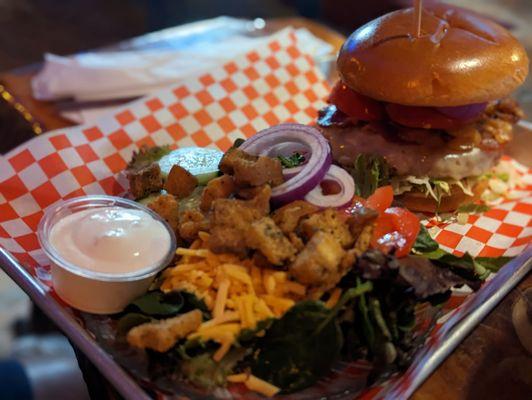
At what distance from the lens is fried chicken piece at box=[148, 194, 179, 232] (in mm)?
1907

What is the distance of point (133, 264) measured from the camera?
1.66m

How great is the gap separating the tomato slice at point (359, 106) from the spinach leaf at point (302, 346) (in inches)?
47.0

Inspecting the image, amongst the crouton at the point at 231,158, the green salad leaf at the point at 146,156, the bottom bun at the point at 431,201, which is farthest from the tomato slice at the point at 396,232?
the green salad leaf at the point at 146,156

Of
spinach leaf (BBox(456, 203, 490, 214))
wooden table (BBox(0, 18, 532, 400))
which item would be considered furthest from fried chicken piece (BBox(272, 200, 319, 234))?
spinach leaf (BBox(456, 203, 490, 214))

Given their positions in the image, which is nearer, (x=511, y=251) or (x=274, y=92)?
(x=511, y=251)

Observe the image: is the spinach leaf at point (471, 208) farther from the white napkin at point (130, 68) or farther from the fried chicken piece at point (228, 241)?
the white napkin at point (130, 68)

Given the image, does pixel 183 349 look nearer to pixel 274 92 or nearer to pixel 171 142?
pixel 171 142

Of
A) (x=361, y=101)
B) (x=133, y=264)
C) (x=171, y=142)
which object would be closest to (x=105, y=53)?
(x=171, y=142)

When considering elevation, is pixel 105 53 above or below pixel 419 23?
below

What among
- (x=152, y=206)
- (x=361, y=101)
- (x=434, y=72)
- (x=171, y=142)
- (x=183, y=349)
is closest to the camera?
(x=183, y=349)

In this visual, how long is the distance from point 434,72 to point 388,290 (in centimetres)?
99

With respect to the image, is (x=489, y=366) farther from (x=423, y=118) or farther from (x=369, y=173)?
(x=423, y=118)

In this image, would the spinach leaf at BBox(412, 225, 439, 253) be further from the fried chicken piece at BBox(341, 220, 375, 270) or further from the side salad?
the fried chicken piece at BBox(341, 220, 375, 270)

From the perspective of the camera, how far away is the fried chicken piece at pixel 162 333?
1.50 m
